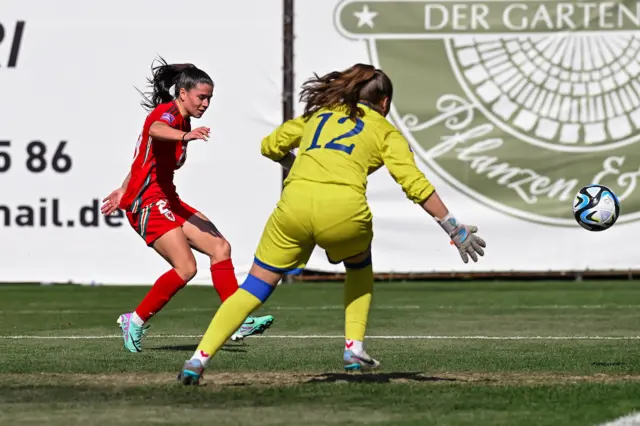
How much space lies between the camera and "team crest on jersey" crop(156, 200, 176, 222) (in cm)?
952

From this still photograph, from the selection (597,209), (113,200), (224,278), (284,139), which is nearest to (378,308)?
(224,278)

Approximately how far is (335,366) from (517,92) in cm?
988

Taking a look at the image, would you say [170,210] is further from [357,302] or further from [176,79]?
[357,302]

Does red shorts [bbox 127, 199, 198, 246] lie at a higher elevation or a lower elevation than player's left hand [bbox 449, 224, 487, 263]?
lower

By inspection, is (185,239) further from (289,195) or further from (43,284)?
(43,284)

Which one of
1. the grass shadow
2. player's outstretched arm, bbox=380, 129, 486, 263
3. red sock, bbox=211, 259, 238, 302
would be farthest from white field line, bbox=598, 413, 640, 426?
red sock, bbox=211, 259, 238, 302

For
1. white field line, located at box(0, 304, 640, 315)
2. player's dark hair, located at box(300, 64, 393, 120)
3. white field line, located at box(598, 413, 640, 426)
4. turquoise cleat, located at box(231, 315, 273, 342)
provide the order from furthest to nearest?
1. white field line, located at box(0, 304, 640, 315)
2. turquoise cleat, located at box(231, 315, 273, 342)
3. player's dark hair, located at box(300, 64, 393, 120)
4. white field line, located at box(598, 413, 640, 426)

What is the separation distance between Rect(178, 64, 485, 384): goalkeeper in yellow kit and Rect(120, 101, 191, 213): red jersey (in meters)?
2.69

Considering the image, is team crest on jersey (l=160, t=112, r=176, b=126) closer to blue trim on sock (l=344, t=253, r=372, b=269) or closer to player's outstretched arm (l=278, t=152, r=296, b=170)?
player's outstretched arm (l=278, t=152, r=296, b=170)

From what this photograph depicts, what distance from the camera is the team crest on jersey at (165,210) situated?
9516mm

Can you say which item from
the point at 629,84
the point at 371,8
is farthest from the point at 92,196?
the point at 629,84

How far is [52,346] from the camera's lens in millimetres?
9641

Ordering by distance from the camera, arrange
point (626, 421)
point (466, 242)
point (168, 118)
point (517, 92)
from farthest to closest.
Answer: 1. point (517, 92)
2. point (168, 118)
3. point (466, 242)
4. point (626, 421)

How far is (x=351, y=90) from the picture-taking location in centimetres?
693
